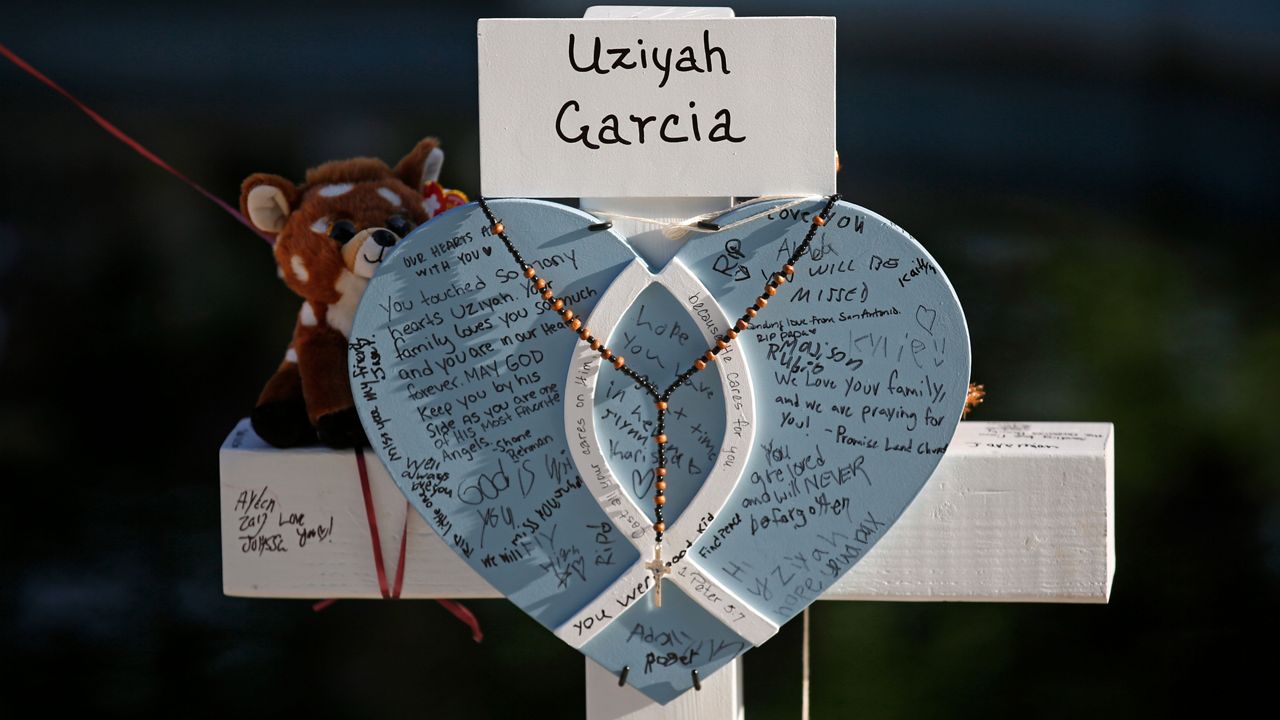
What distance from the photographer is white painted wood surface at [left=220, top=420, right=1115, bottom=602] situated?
124 centimetres

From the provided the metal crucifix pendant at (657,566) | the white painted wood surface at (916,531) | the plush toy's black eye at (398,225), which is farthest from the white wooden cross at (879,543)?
the plush toy's black eye at (398,225)

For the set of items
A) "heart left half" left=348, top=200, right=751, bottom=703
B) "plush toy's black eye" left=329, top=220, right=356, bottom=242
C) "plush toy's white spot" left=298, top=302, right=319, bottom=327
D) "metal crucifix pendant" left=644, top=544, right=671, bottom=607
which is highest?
"plush toy's black eye" left=329, top=220, right=356, bottom=242

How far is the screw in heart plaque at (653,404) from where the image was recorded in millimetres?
1129

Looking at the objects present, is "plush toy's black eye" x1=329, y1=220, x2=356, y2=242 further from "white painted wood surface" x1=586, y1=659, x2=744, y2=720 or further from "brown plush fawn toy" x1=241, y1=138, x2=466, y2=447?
"white painted wood surface" x1=586, y1=659, x2=744, y2=720

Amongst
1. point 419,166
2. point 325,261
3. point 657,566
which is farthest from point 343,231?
point 657,566

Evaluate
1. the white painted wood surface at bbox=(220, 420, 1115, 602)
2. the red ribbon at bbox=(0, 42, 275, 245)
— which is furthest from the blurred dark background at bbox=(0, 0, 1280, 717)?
the white painted wood surface at bbox=(220, 420, 1115, 602)

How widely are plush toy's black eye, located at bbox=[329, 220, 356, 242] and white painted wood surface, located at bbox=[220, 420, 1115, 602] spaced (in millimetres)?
205

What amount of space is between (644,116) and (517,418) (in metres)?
0.26

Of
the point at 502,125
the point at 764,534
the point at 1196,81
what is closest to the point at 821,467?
the point at 764,534

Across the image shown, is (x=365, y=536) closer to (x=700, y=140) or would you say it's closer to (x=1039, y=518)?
(x=700, y=140)

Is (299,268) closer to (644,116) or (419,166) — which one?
(419,166)

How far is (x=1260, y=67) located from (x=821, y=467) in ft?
5.16

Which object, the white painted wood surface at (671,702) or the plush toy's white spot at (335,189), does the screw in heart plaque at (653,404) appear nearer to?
the white painted wood surface at (671,702)

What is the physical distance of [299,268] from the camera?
4.52 feet
